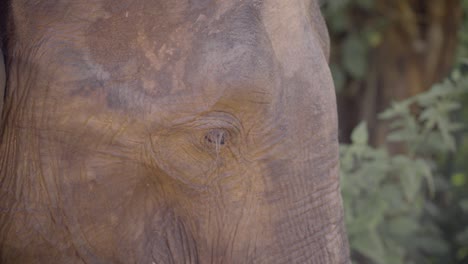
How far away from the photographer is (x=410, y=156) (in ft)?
11.3

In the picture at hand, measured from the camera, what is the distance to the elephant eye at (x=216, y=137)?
1.88 m

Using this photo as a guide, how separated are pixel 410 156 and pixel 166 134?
5.66 ft

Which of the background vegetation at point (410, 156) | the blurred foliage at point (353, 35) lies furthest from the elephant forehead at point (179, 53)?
the blurred foliage at point (353, 35)

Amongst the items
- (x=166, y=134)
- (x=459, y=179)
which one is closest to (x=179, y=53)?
(x=166, y=134)

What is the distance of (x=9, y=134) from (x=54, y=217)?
18cm

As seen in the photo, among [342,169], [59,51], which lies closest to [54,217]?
[59,51]

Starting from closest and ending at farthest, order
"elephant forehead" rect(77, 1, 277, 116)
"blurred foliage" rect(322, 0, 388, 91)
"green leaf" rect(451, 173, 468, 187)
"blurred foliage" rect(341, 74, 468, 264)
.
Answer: "elephant forehead" rect(77, 1, 277, 116)
"blurred foliage" rect(341, 74, 468, 264)
"green leaf" rect(451, 173, 468, 187)
"blurred foliage" rect(322, 0, 388, 91)

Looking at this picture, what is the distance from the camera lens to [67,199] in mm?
1916

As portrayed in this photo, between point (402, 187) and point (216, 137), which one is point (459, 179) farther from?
point (216, 137)

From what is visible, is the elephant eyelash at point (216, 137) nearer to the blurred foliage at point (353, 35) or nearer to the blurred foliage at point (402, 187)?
the blurred foliage at point (402, 187)

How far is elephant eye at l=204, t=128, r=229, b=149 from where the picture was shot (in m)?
1.88

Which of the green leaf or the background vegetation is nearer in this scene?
the background vegetation

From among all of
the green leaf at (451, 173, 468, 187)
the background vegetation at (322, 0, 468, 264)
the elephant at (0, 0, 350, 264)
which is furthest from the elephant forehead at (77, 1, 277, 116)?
the green leaf at (451, 173, 468, 187)

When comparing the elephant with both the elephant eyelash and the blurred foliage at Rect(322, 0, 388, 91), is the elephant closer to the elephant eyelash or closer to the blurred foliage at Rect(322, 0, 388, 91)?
the elephant eyelash
